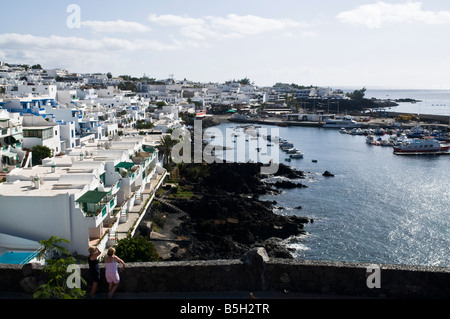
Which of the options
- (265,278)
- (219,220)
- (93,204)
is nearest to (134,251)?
(93,204)

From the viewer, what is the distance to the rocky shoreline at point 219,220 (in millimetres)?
19641

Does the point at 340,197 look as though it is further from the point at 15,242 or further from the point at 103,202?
the point at 15,242

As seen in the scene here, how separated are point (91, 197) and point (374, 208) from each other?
20308mm

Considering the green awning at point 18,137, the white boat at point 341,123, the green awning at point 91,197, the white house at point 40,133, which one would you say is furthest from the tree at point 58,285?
the white boat at point 341,123

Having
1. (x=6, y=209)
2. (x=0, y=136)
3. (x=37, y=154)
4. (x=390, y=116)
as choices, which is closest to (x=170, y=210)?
(x=37, y=154)

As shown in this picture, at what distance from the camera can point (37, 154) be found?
2359cm

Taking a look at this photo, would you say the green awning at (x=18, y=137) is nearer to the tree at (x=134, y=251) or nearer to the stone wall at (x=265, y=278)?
the tree at (x=134, y=251)

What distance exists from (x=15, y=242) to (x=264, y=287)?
9.95 meters

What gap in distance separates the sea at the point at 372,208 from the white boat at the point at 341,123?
106 ft

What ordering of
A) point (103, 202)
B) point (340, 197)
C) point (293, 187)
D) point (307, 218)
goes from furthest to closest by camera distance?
point (293, 187) → point (340, 197) → point (307, 218) → point (103, 202)

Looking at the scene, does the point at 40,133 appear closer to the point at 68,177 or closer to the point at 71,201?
the point at 68,177

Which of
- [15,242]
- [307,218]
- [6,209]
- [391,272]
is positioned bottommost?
[307,218]

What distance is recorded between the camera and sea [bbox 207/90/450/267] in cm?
2147
